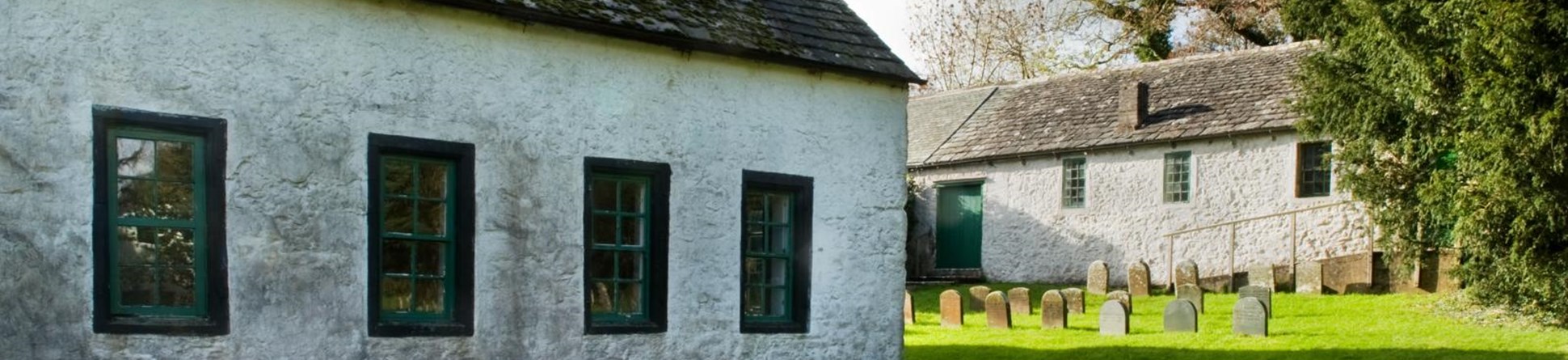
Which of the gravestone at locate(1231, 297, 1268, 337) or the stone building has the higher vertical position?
the stone building

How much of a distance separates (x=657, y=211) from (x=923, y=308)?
12.5 meters

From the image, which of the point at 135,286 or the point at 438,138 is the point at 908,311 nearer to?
the point at 438,138

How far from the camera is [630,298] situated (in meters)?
13.0

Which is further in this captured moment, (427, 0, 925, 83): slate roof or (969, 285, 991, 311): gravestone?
(969, 285, 991, 311): gravestone

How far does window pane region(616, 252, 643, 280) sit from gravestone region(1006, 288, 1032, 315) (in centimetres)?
1071

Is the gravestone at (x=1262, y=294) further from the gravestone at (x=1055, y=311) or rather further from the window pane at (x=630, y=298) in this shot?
the window pane at (x=630, y=298)

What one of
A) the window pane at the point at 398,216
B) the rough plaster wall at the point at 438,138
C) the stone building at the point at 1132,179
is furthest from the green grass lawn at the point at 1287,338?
the window pane at the point at 398,216

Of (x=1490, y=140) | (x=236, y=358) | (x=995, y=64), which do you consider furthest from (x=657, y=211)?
(x=995, y=64)

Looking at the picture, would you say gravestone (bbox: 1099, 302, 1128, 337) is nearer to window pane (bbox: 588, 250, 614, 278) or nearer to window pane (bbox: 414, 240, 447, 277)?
window pane (bbox: 588, 250, 614, 278)

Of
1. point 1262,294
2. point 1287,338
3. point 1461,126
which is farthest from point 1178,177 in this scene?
point 1287,338

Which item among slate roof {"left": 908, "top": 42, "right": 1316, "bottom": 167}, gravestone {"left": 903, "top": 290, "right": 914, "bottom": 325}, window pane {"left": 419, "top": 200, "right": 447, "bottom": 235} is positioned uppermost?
slate roof {"left": 908, "top": 42, "right": 1316, "bottom": 167}

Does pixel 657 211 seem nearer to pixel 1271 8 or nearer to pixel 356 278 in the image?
pixel 356 278

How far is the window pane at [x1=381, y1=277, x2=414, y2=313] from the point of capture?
11.4m

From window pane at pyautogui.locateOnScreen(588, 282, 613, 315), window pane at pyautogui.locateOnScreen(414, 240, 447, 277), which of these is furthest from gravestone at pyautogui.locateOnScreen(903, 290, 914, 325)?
window pane at pyautogui.locateOnScreen(414, 240, 447, 277)
